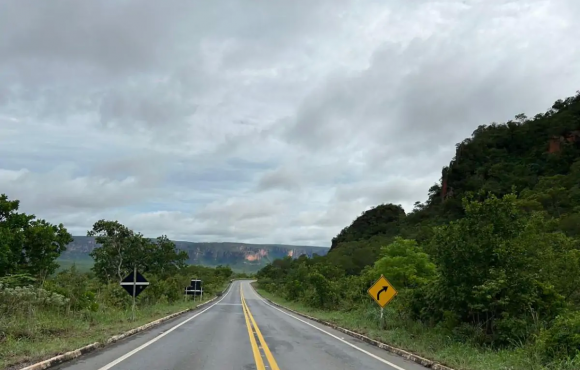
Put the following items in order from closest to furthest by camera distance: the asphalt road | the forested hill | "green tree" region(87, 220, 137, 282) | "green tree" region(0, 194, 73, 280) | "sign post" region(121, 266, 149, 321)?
the asphalt road < "sign post" region(121, 266, 149, 321) < "green tree" region(0, 194, 73, 280) < "green tree" region(87, 220, 137, 282) < the forested hill

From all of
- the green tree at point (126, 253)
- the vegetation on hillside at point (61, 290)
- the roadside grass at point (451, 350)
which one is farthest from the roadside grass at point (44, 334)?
the green tree at point (126, 253)

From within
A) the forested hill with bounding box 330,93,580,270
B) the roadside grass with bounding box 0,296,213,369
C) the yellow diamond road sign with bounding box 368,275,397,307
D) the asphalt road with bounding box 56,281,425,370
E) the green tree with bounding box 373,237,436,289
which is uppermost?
the forested hill with bounding box 330,93,580,270

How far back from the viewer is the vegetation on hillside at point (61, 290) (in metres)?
11.7

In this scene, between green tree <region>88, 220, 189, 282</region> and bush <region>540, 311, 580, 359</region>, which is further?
green tree <region>88, 220, 189, 282</region>

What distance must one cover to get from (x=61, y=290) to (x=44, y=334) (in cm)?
591

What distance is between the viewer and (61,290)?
17.9 metres

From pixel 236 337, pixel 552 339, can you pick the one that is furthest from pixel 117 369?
pixel 552 339

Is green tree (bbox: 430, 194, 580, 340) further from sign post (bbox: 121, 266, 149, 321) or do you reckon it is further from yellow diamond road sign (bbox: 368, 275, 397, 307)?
sign post (bbox: 121, 266, 149, 321)

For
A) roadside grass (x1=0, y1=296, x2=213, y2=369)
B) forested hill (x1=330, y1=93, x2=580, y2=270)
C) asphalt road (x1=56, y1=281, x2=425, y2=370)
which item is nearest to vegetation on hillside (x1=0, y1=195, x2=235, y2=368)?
roadside grass (x1=0, y1=296, x2=213, y2=369)

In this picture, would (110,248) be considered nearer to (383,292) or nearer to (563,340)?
(383,292)

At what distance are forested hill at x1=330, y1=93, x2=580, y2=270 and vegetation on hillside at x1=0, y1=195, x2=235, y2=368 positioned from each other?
3033 cm

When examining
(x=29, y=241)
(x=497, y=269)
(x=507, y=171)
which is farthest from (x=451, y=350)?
(x=507, y=171)

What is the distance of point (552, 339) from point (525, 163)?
305ft

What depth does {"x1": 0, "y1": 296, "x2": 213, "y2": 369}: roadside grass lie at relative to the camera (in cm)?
937
